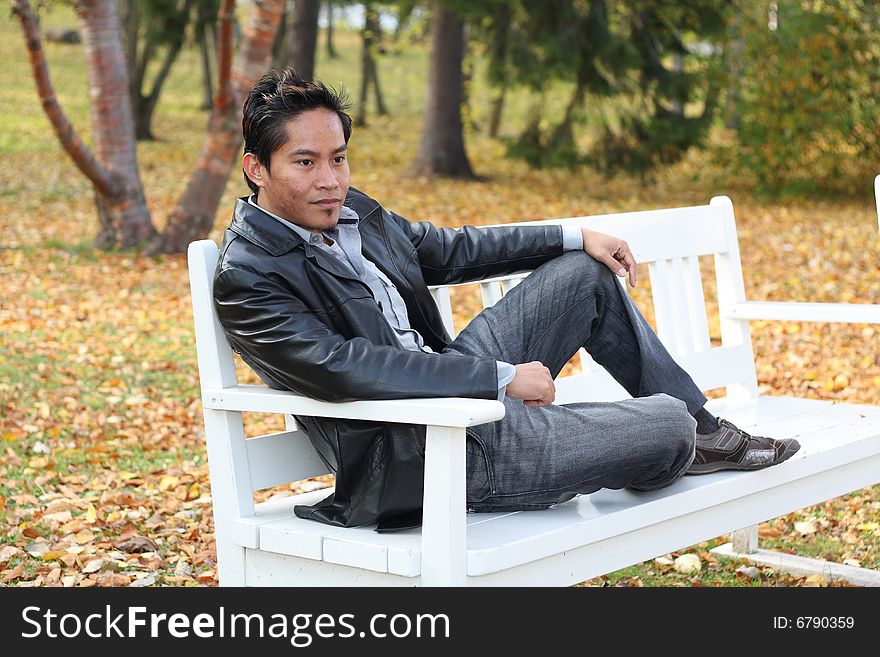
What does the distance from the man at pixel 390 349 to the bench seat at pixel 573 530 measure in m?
0.07

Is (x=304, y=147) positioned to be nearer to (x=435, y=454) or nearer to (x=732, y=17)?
(x=435, y=454)

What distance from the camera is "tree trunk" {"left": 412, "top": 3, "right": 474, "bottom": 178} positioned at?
18.3 meters

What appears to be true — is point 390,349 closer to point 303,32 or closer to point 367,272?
point 367,272

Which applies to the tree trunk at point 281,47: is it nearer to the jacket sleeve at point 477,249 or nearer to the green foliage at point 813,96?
the green foliage at point 813,96

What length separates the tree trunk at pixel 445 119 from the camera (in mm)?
18341

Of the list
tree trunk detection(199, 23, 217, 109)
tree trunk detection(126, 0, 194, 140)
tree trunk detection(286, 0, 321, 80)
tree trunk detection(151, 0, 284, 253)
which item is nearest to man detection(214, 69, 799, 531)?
tree trunk detection(151, 0, 284, 253)

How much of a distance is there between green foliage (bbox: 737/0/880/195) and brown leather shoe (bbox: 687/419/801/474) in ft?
47.0

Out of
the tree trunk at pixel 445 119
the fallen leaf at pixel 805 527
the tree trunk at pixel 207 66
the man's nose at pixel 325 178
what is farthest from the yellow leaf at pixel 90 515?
the tree trunk at pixel 207 66

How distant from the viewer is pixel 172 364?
8.00 m

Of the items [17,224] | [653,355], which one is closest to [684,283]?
[653,355]

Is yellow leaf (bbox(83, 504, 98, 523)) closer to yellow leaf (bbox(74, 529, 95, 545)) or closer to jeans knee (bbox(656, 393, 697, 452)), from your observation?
yellow leaf (bbox(74, 529, 95, 545))

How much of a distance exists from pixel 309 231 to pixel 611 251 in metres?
0.98

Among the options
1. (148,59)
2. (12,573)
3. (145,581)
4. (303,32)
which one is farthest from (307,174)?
(148,59)

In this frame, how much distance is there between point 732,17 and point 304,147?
16361 mm
